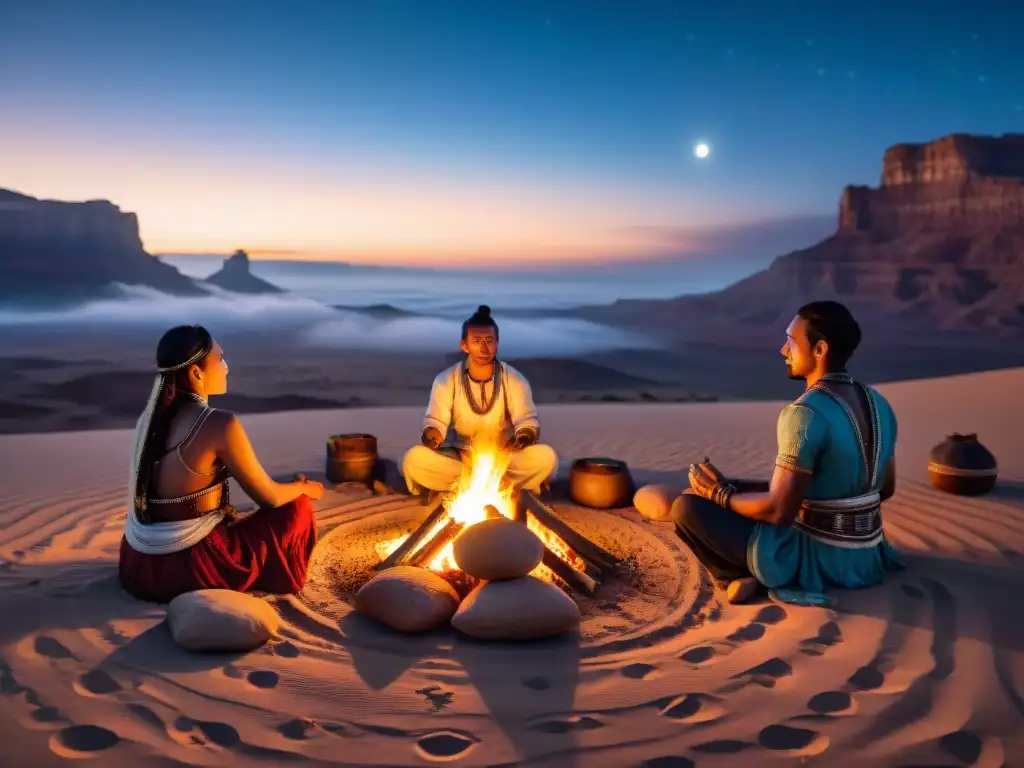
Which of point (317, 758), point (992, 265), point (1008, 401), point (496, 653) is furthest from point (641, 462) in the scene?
point (992, 265)

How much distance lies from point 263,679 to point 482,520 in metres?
1.55

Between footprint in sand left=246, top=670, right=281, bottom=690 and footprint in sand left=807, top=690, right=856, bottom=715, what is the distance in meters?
2.28

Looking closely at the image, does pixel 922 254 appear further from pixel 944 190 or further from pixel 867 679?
pixel 867 679

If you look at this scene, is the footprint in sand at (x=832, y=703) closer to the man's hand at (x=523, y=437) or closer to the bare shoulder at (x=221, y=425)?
the bare shoulder at (x=221, y=425)

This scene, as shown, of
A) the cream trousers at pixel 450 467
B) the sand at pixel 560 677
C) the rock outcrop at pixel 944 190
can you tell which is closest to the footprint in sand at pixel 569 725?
the sand at pixel 560 677

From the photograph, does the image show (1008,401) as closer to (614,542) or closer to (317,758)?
(614,542)

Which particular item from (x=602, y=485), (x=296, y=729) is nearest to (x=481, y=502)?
(x=602, y=485)

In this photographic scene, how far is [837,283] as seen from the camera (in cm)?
7781

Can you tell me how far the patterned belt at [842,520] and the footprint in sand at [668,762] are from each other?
190cm

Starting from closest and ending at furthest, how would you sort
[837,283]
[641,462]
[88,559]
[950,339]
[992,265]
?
1. [88,559]
2. [641,462]
3. [950,339]
4. [992,265]
5. [837,283]

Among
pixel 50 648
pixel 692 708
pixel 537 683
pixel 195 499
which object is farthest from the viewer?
pixel 195 499

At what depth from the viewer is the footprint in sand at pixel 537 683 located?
129 inches

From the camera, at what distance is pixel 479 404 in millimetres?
6273

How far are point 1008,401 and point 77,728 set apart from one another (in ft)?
46.0
